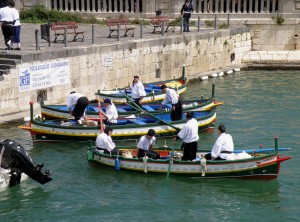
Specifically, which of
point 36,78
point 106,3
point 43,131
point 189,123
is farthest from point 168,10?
point 189,123

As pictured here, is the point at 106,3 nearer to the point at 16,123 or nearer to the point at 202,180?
the point at 16,123

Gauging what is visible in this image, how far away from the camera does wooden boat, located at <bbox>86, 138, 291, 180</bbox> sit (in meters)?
18.2

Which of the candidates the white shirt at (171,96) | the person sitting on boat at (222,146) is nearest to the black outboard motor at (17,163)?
the person sitting on boat at (222,146)

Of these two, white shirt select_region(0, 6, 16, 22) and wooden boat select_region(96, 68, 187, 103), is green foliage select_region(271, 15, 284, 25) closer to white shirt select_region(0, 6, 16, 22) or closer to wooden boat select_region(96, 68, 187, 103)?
wooden boat select_region(96, 68, 187, 103)

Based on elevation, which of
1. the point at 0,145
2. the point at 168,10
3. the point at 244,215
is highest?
the point at 168,10

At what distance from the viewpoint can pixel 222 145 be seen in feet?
59.9

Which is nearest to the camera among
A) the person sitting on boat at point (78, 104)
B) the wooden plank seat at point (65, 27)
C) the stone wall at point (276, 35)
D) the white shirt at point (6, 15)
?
the person sitting on boat at point (78, 104)

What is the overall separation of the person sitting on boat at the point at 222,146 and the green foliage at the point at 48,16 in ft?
63.9

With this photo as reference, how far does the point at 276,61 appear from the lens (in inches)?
1475

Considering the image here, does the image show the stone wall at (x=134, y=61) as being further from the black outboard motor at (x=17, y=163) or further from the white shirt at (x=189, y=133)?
the white shirt at (x=189, y=133)

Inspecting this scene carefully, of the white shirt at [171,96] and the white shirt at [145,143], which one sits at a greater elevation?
the white shirt at [171,96]

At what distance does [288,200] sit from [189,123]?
331cm

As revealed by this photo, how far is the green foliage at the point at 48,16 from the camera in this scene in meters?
36.3

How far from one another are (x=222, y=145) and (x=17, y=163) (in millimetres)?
5256
